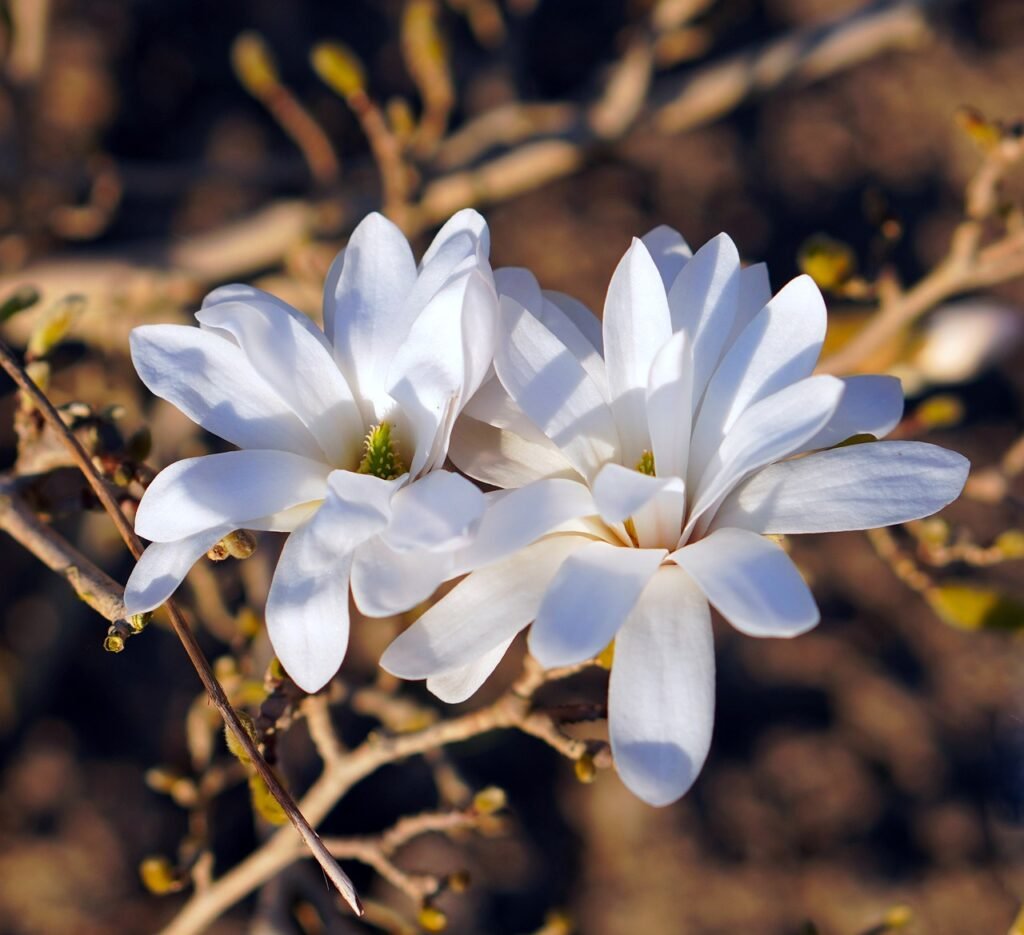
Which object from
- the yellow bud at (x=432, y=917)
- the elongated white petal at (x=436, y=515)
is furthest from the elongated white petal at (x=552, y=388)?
the yellow bud at (x=432, y=917)

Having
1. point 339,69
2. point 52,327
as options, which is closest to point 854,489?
point 52,327

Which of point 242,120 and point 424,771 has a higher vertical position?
point 242,120

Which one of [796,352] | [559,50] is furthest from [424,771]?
[559,50]

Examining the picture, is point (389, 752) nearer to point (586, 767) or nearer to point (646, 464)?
point (586, 767)

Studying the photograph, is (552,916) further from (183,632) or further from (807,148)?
(807,148)

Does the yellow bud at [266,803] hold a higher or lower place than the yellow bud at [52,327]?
→ lower

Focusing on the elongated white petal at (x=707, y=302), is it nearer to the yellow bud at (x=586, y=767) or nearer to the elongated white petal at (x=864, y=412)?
the elongated white petal at (x=864, y=412)

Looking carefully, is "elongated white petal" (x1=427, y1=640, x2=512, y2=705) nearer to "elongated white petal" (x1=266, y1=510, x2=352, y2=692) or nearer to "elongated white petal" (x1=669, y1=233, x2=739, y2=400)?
"elongated white petal" (x1=266, y1=510, x2=352, y2=692)
